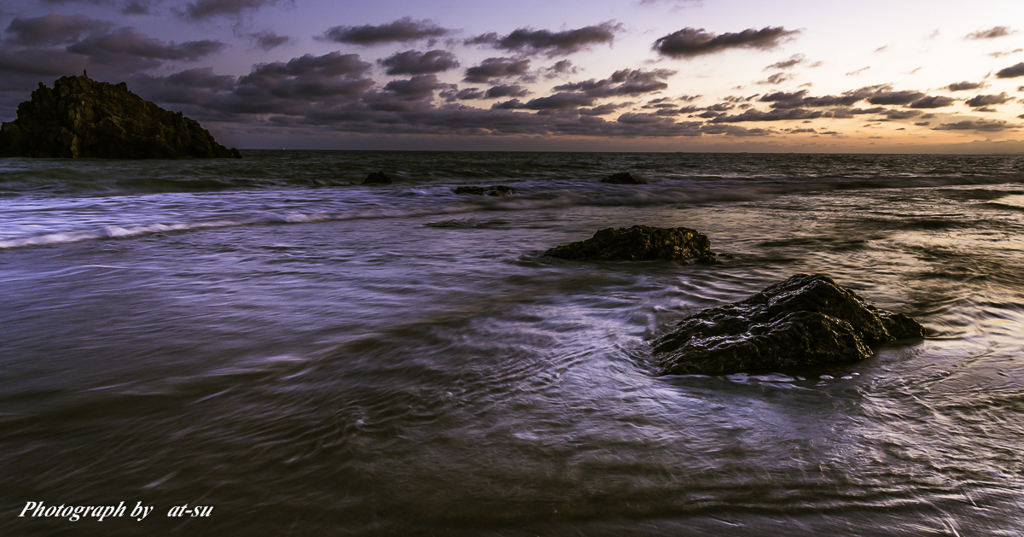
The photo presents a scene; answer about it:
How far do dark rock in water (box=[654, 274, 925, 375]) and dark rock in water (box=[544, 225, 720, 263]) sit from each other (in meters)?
2.34

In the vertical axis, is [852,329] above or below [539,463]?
above

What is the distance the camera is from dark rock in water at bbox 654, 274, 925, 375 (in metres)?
2.61

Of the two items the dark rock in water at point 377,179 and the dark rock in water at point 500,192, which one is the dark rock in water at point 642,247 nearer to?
the dark rock in water at point 500,192

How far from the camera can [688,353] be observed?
2676 millimetres

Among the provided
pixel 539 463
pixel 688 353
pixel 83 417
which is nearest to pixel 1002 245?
pixel 688 353

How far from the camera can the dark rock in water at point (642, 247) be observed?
5.58 m

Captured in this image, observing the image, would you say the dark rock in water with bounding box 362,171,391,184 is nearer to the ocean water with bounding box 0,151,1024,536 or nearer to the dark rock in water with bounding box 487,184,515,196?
the dark rock in water with bounding box 487,184,515,196

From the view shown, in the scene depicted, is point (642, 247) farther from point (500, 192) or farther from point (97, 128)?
point (97, 128)

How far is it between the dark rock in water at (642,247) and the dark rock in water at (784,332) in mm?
2340

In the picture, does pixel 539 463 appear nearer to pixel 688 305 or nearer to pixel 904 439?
pixel 904 439

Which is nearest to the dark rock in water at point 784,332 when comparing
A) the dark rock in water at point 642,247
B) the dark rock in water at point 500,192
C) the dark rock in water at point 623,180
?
the dark rock in water at point 642,247

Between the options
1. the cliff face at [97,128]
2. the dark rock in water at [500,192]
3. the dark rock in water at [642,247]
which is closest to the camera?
the dark rock in water at [642,247]

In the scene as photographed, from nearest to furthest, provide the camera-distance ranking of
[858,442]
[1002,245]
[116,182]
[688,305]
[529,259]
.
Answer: [858,442] < [688,305] < [529,259] < [1002,245] < [116,182]

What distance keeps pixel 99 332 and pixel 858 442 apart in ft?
13.6
